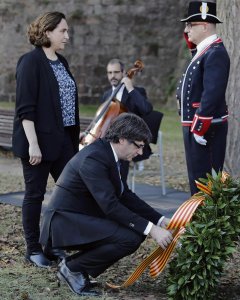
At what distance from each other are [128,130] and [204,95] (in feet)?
3.46

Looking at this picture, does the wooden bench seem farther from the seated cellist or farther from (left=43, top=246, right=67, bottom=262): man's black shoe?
(left=43, top=246, right=67, bottom=262): man's black shoe

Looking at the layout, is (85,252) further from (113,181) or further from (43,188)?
(43,188)

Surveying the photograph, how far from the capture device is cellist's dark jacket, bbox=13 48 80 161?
5770 millimetres

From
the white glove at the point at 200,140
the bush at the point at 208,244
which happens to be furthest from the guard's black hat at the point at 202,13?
the bush at the point at 208,244

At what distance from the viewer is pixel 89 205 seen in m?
5.18

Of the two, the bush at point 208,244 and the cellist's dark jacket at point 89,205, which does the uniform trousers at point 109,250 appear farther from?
the bush at point 208,244

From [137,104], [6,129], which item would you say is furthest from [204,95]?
[6,129]

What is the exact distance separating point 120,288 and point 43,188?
103 centimetres

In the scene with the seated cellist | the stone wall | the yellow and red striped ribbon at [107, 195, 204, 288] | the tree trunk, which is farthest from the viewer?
the stone wall

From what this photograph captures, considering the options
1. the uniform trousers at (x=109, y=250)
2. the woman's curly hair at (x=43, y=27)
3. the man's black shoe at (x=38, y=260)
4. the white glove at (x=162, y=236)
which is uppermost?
the woman's curly hair at (x=43, y=27)

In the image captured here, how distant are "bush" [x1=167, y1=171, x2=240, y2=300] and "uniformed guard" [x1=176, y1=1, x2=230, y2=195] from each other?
107cm

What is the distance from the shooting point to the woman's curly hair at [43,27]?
19.2 ft

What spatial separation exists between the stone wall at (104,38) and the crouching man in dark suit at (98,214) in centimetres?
1342

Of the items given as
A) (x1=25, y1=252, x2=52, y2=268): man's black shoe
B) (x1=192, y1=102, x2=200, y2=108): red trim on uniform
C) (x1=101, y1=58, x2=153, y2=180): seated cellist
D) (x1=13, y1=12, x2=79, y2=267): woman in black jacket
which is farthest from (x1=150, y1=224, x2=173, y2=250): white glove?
(x1=101, y1=58, x2=153, y2=180): seated cellist
